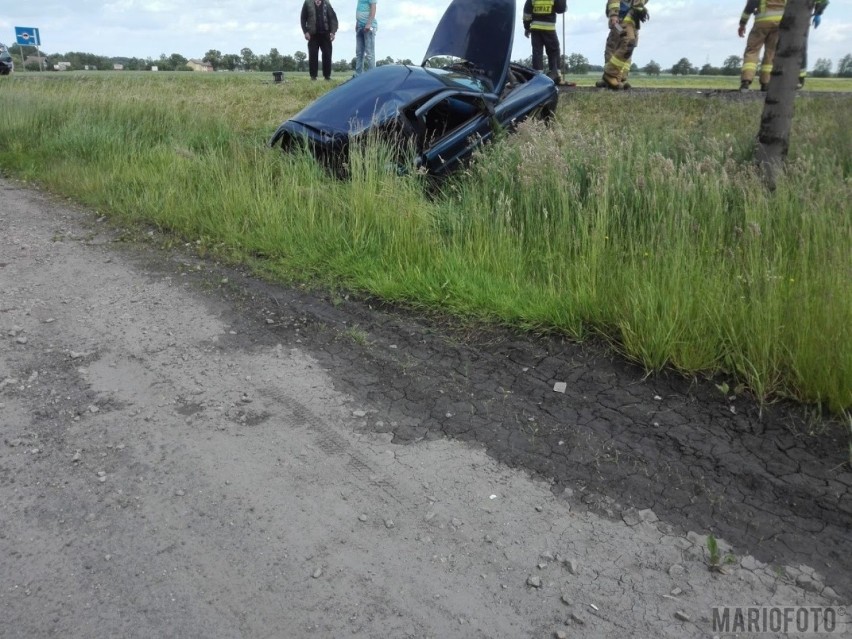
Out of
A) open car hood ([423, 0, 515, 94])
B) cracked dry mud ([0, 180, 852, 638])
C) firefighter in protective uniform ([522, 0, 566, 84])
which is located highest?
firefighter in protective uniform ([522, 0, 566, 84])

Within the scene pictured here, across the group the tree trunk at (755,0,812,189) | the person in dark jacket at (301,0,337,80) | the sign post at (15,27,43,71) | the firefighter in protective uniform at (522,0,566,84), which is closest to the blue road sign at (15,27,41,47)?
the sign post at (15,27,43,71)

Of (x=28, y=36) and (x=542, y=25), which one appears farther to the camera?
(x=28, y=36)

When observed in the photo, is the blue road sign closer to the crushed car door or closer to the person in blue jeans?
the person in blue jeans

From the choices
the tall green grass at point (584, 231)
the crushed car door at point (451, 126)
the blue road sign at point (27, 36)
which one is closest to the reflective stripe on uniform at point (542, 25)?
the tall green grass at point (584, 231)

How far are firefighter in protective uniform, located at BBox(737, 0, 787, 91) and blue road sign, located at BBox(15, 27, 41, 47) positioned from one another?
39.3m

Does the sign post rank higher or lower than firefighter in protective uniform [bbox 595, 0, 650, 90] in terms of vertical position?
higher

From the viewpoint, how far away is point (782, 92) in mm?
5727

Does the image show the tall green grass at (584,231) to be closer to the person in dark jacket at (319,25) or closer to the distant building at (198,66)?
the person in dark jacket at (319,25)

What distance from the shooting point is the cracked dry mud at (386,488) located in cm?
247

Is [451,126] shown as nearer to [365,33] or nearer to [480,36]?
[480,36]

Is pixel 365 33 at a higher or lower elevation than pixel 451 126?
higher

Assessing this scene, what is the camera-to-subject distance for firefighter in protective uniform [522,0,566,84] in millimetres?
13172

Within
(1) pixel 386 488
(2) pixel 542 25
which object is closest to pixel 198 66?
(2) pixel 542 25

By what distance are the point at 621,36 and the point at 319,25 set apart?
7.04m
